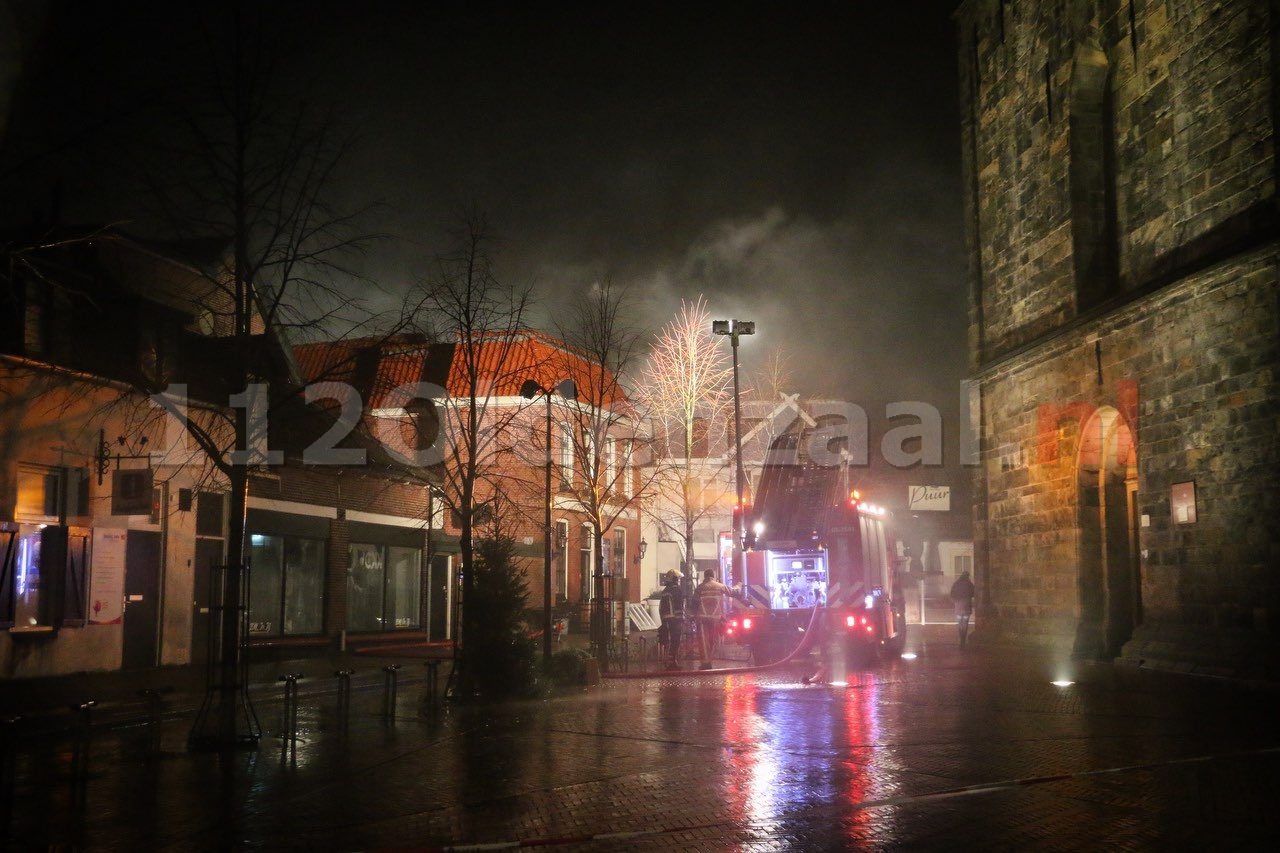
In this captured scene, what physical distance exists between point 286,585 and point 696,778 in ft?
52.7

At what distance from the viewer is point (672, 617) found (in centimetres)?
2231

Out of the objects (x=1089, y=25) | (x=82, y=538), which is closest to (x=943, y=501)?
(x=1089, y=25)

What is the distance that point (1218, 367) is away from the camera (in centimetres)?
1759

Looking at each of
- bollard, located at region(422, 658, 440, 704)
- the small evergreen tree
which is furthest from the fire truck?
bollard, located at region(422, 658, 440, 704)

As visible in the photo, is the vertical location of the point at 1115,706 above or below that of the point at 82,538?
below

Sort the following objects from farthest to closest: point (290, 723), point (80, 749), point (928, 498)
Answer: point (928, 498) < point (290, 723) < point (80, 749)

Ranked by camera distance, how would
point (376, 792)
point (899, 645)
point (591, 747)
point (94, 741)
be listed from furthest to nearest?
point (899, 645)
point (94, 741)
point (591, 747)
point (376, 792)

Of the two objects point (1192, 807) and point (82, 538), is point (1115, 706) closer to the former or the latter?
point (1192, 807)

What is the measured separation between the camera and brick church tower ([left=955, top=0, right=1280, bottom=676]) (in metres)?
17.0

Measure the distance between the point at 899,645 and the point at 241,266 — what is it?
1732 centimetres

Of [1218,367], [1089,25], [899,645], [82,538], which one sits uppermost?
[1089,25]

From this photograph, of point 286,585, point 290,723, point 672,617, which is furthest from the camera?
point 286,585

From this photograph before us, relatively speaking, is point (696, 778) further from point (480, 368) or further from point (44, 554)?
point (480, 368)

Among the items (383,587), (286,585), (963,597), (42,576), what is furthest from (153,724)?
(963,597)
